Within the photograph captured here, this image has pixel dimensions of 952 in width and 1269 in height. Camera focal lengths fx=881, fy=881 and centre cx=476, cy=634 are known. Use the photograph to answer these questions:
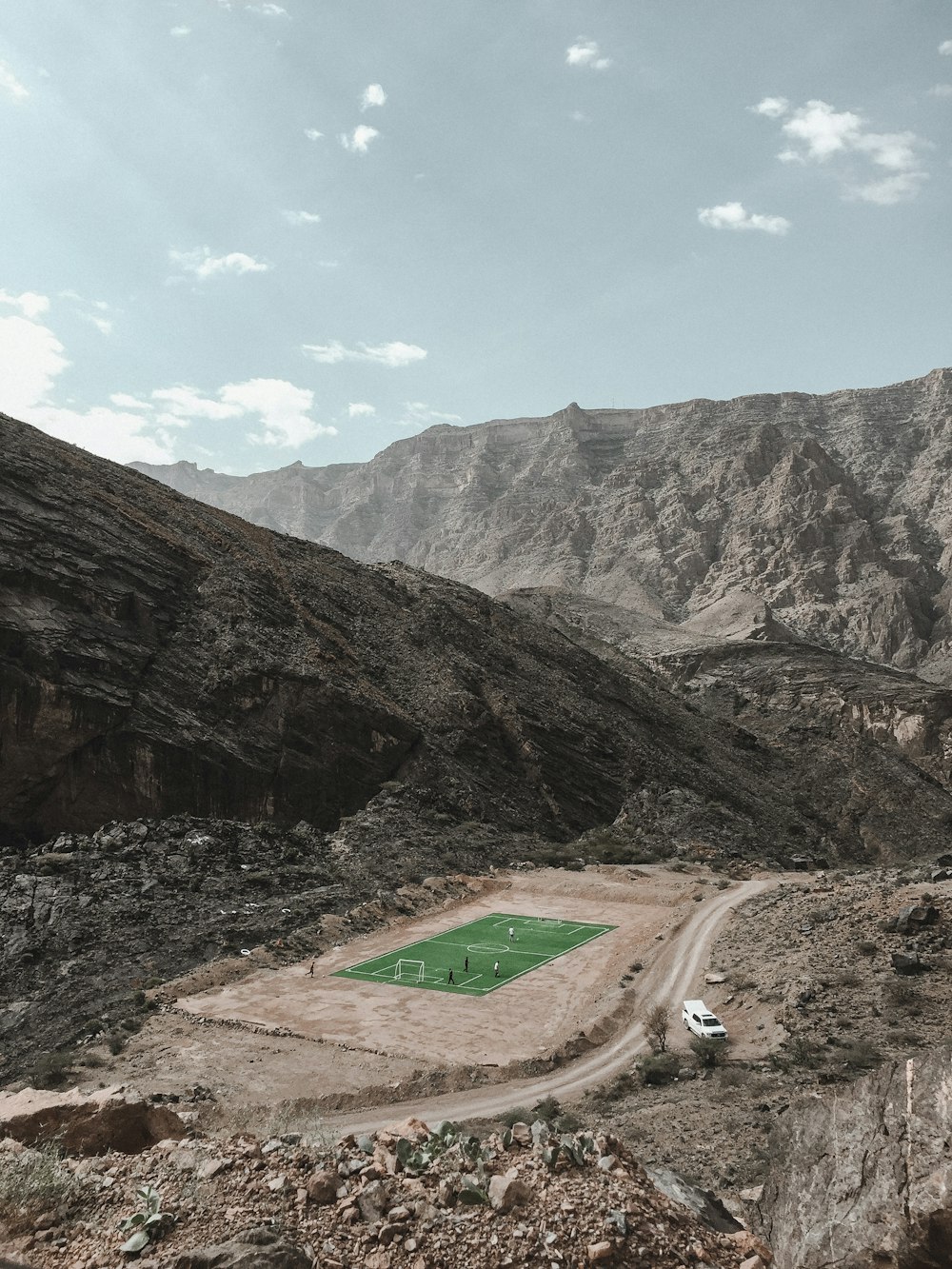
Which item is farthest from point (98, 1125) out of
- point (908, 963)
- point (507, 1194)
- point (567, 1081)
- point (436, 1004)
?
point (908, 963)

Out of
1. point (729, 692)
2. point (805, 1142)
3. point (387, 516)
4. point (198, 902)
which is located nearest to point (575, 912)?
point (198, 902)

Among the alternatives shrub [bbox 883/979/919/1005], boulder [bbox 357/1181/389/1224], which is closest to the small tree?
shrub [bbox 883/979/919/1005]

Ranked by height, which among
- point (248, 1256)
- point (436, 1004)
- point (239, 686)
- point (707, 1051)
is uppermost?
point (239, 686)

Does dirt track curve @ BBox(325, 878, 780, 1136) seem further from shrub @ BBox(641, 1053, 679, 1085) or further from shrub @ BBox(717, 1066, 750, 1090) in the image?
shrub @ BBox(717, 1066, 750, 1090)

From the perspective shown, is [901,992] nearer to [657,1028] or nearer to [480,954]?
[657,1028]

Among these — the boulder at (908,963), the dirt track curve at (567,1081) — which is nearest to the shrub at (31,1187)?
the dirt track curve at (567,1081)

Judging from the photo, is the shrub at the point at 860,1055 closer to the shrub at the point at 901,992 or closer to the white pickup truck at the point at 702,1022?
the shrub at the point at 901,992
